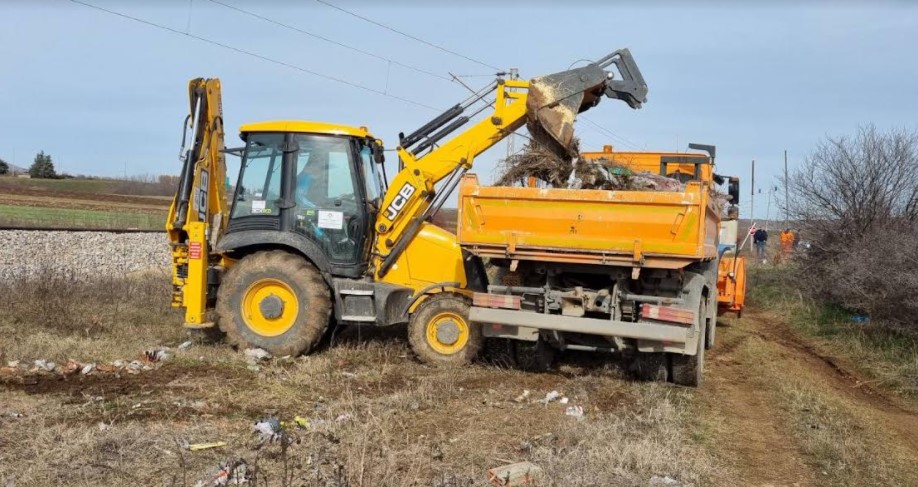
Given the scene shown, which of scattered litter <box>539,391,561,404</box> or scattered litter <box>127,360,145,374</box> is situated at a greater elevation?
scattered litter <box>539,391,561,404</box>

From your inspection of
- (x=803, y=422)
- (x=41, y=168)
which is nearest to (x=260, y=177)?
(x=803, y=422)

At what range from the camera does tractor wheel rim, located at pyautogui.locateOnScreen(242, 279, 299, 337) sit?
837cm

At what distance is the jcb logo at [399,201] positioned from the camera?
8.52 m

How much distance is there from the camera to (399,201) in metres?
8.55

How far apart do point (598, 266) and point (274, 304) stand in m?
3.59

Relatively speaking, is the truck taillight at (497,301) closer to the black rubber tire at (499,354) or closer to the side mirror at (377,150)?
the black rubber tire at (499,354)

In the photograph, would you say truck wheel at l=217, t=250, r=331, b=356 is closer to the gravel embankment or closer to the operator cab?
the operator cab

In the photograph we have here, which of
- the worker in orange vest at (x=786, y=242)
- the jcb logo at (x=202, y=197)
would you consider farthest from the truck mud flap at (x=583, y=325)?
the worker in orange vest at (x=786, y=242)

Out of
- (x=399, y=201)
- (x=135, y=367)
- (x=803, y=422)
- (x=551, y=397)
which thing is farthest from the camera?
(x=399, y=201)

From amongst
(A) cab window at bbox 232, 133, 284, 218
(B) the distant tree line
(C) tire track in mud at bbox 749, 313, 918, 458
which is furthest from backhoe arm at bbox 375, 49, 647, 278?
(B) the distant tree line

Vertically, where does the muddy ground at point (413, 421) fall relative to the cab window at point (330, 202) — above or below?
below

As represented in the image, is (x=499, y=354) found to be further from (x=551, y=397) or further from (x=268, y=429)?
(x=268, y=429)

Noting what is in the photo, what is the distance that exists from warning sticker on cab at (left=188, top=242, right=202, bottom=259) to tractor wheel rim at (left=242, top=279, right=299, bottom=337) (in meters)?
0.69

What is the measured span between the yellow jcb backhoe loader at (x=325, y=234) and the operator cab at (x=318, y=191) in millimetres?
11
